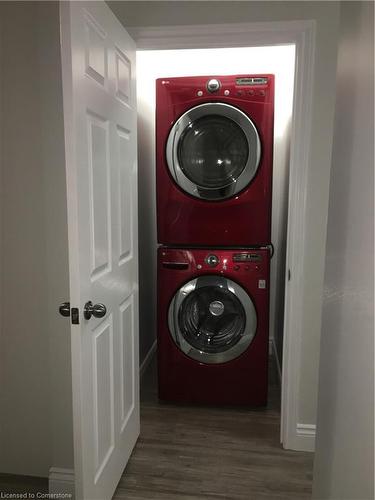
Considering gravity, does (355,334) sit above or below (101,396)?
above

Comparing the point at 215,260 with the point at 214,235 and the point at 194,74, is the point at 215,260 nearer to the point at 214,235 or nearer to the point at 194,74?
the point at 214,235

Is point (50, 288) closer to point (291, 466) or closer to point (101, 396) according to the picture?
point (101, 396)

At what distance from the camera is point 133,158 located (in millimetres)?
1894

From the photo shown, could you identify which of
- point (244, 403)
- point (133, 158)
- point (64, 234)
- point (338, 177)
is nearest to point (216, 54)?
point (133, 158)

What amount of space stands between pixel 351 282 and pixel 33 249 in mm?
1239

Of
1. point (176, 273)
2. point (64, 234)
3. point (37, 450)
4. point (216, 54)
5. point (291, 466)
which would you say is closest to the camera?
point (64, 234)

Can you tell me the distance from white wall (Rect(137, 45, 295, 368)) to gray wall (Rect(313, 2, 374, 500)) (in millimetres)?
1756

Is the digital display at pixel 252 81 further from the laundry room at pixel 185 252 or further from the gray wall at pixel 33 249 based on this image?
the gray wall at pixel 33 249

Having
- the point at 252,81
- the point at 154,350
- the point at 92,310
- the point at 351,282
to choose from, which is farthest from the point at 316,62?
the point at 154,350

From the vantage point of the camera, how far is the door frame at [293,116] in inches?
72.0

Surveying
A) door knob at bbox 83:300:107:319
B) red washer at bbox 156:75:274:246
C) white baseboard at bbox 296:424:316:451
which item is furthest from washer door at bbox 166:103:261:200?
white baseboard at bbox 296:424:316:451

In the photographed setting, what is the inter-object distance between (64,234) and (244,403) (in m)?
1.54

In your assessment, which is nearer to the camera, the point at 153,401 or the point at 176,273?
the point at 176,273

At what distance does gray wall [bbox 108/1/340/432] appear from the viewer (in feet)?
5.89
